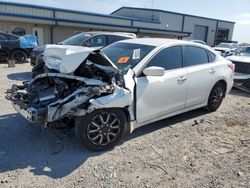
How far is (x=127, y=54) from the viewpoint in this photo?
15.0 feet

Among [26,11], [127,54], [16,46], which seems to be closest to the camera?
[127,54]

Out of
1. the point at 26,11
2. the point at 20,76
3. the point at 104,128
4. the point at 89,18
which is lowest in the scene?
→ the point at 20,76

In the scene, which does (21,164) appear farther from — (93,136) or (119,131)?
(119,131)

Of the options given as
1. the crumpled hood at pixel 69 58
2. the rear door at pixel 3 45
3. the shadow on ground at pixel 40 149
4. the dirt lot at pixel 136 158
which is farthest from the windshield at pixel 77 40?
the crumpled hood at pixel 69 58

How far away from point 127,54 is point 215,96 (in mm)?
2547

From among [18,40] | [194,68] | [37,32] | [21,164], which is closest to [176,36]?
[37,32]

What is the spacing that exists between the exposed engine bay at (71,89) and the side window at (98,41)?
568cm

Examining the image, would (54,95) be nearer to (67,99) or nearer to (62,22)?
(67,99)

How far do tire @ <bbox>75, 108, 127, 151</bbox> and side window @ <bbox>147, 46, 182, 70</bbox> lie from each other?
3.65 feet

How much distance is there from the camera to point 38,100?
13.1ft

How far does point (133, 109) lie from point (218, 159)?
60.5 inches

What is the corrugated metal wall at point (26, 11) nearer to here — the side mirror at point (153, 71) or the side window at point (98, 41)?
the side window at point (98, 41)

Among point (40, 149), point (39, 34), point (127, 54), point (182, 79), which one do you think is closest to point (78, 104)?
point (40, 149)

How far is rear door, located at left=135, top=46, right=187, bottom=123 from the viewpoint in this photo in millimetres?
4121
